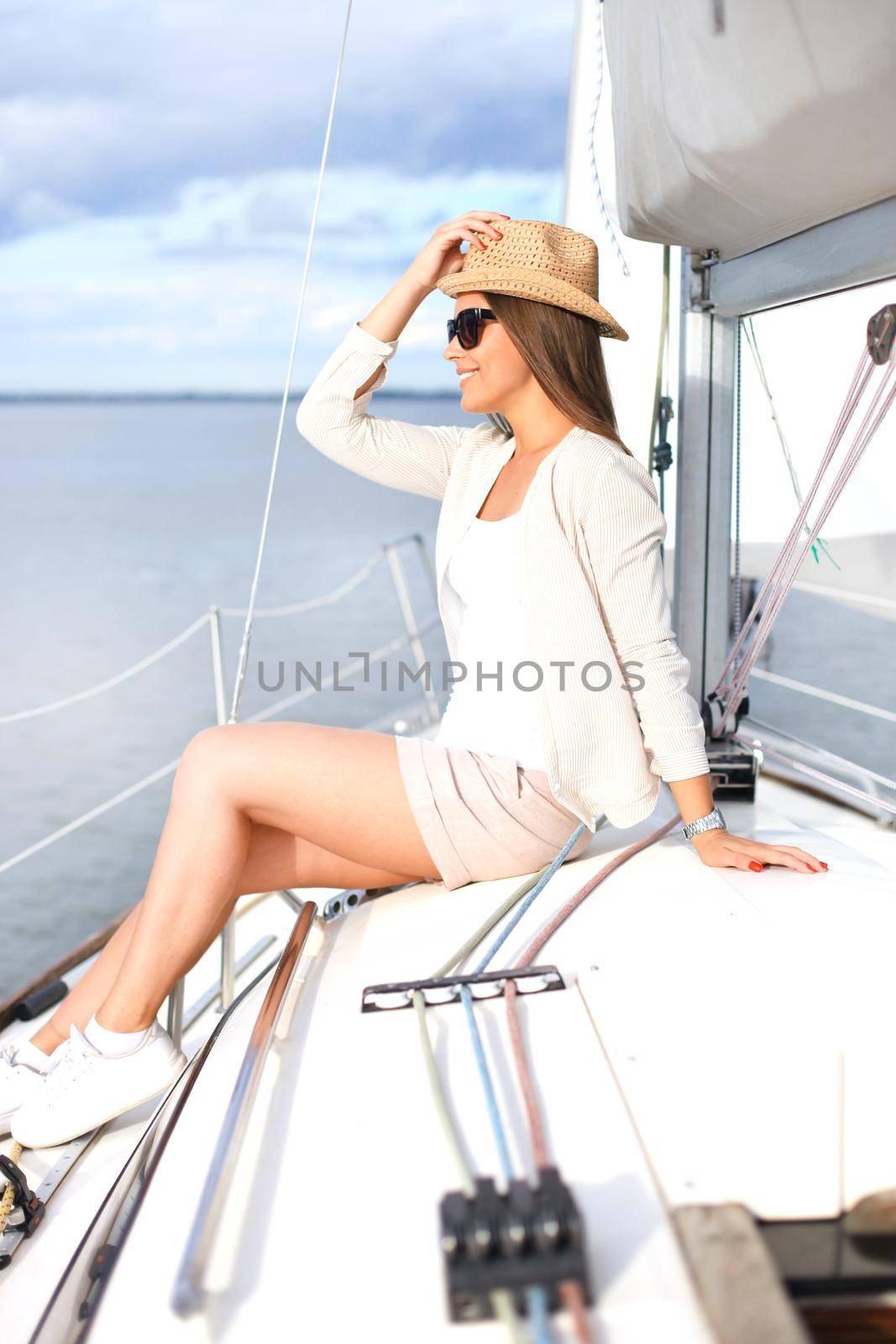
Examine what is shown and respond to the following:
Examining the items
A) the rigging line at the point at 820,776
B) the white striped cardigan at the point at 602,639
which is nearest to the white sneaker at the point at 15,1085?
the white striped cardigan at the point at 602,639

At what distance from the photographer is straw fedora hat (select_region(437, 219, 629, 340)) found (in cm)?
131

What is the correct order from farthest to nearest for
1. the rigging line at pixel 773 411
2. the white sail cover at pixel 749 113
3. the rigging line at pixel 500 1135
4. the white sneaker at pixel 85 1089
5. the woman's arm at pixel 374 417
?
1. the rigging line at pixel 773 411
2. the woman's arm at pixel 374 417
3. the white sneaker at pixel 85 1089
4. the white sail cover at pixel 749 113
5. the rigging line at pixel 500 1135

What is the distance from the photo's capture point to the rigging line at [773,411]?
5.63ft

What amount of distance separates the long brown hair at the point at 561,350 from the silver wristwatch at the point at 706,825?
0.45 metres

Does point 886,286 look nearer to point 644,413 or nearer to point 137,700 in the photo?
point 644,413

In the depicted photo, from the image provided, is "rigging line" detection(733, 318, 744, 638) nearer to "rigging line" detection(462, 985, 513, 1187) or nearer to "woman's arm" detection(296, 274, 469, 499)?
"woman's arm" detection(296, 274, 469, 499)

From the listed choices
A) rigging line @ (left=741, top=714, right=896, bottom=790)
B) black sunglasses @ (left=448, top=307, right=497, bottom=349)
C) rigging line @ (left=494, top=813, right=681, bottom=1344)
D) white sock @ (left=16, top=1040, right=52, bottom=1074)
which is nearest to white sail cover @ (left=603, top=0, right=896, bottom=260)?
black sunglasses @ (left=448, top=307, right=497, bottom=349)

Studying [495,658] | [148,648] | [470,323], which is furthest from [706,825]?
[148,648]

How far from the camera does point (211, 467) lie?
2233 cm

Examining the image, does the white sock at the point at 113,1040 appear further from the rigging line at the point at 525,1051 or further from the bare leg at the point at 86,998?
the rigging line at the point at 525,1051

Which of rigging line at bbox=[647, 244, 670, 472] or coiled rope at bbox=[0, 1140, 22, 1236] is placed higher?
rigging line at bbox=[647, 244, 670, 472]

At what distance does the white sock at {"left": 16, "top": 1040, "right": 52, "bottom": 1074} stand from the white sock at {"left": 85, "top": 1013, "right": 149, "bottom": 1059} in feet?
0.32

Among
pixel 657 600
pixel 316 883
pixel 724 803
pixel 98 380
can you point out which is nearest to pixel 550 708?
pixel 657 600

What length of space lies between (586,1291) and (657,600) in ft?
2.61
